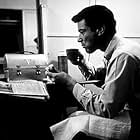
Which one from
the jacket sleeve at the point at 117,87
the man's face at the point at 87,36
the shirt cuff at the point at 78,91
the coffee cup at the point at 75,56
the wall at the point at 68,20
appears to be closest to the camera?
the jacket sleeve at the point at 117,87

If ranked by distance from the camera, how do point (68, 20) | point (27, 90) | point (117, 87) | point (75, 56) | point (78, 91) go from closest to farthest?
point (117, 87) → point (78, 91) → point (27, 90) → point (75, 56) → point (68, 20)

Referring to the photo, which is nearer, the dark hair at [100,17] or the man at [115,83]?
the man at [115,83]

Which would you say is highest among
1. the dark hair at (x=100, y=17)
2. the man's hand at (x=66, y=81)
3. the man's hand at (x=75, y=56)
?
the dark hair at (x=100, y=17)

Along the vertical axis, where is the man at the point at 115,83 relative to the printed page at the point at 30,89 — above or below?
above

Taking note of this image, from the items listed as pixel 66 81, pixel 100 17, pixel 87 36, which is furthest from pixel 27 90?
pixel 100 17

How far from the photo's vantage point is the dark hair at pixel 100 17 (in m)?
1.23

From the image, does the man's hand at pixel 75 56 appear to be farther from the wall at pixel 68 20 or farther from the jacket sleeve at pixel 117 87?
the jacket sleeve at pixel 117 87

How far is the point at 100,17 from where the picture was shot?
4.05 feet

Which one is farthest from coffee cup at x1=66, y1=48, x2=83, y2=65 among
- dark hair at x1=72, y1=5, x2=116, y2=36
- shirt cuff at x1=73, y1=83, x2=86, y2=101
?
shirt cuff at x1=73, y1=83, x2=86, y2=101

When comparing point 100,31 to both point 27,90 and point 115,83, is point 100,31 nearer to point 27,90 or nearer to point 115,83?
point 115,83

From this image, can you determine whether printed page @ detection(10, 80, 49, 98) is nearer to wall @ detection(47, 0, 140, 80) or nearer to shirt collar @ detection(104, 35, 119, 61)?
shirt collar @ detection(104, 35, 119, 61)

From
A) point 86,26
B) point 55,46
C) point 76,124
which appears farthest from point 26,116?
point 55,46

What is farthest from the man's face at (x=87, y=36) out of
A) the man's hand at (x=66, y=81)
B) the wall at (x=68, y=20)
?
the wall at (x=68, y=20)

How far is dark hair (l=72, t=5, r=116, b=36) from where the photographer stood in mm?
1230
